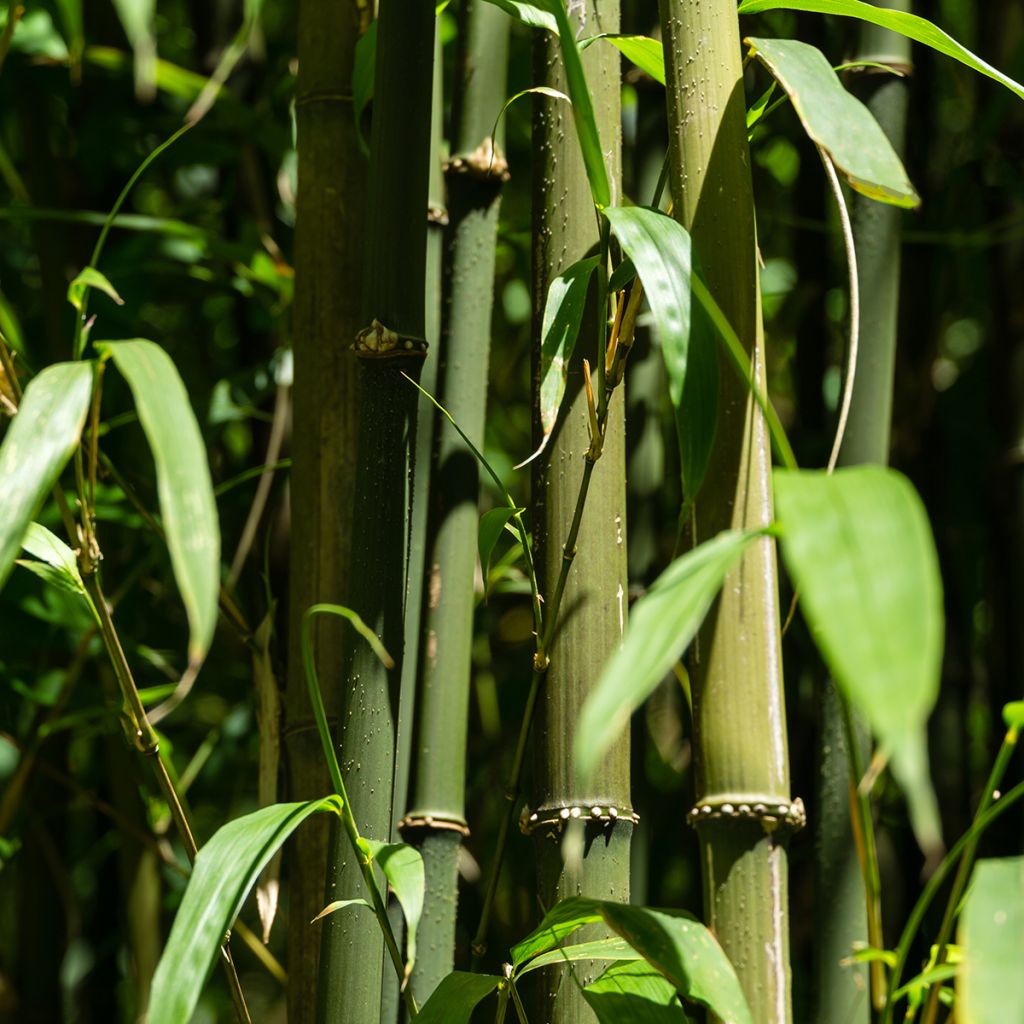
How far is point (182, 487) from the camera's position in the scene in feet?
0.96

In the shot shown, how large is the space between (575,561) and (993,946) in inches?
8.3

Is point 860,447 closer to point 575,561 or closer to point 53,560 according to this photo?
point 575,561

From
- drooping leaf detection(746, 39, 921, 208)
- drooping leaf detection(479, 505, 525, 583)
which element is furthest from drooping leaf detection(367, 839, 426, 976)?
drooping leaf detection(746, 39, 921, 208)

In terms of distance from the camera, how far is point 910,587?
24 cm

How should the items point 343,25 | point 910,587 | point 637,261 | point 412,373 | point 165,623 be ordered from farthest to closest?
point 165,623
point 343,25
point 412,373
point 637,261
point 910,587

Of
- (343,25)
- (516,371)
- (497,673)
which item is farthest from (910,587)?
(516,371)

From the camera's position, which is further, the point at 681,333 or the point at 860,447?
the point at 860,447

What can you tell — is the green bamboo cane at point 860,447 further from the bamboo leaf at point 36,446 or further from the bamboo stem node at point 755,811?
the bamboo leaf at point 36,446

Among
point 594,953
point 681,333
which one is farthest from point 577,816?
point 681,333

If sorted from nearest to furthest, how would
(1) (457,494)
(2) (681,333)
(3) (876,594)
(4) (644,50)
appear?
(3) (876,594) < (2) (681,333) < (4) (644,50) < (1) (457,494)

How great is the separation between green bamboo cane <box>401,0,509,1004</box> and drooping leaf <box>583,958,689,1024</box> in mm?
145

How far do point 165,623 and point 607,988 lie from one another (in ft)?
1.87

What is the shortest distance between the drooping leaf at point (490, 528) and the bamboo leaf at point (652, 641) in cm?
13

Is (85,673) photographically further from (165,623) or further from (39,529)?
Answer: (39,529)
